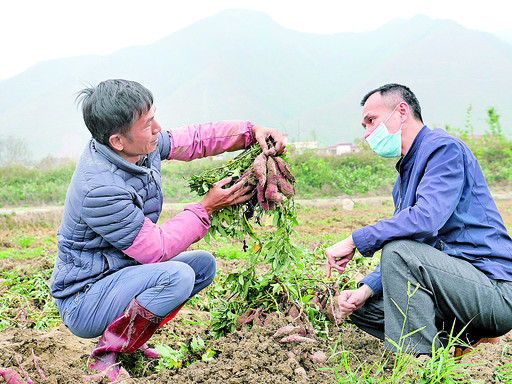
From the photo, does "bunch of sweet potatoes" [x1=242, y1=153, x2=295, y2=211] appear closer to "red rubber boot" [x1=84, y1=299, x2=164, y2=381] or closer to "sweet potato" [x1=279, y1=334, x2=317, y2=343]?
"sweet potato" [x1=279, y1=334, x2=317, y2=343]

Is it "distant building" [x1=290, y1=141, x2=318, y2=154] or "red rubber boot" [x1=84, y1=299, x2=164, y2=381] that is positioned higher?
"red rubber boot" [x1=84, y1=299, x2=164, y2=381]

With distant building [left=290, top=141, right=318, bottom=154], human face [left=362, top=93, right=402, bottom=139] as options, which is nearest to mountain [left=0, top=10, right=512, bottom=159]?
distant building [left=290, top=141, right=318, bottom=154]

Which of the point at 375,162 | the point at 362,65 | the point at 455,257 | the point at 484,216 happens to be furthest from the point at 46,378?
the point at 362,65

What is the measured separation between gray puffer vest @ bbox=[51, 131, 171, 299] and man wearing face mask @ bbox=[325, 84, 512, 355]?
1075mm

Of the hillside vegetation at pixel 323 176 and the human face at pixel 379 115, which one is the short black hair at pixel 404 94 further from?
the hillside vegetation at pixel 323 176

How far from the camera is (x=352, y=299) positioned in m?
2.40

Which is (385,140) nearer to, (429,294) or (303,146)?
(429,294)

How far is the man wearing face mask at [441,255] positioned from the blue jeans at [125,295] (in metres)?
0.85

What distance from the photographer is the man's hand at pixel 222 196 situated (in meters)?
2.33

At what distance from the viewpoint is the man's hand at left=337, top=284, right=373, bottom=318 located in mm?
2395

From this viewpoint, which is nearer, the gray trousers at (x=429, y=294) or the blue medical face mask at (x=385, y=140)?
the gray trousers at (x=429, y=294)

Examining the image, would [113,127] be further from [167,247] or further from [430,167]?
[430,167]

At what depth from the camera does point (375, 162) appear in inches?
536

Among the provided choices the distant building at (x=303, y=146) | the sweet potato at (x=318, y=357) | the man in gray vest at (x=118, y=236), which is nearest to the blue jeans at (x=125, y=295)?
the man in gray vest at (x=118, y=236)
